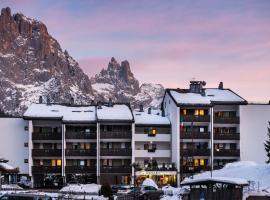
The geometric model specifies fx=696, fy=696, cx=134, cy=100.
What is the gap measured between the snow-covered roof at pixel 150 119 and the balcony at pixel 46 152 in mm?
13170

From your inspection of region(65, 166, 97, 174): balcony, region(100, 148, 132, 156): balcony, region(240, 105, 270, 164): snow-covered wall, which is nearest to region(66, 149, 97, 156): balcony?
region(100, 148, 132, 156): balcony

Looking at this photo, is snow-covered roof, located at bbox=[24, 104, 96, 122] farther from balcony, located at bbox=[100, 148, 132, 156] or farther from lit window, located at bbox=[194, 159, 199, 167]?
lit window, located at bbox=[194, 159, 199, 167]

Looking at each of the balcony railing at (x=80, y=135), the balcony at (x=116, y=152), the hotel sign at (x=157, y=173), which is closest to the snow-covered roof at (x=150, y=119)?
the balcony at (x=116, y=152)

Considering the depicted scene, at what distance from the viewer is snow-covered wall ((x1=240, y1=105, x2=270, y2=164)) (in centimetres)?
11088

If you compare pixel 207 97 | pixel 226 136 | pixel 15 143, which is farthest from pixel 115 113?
pixel 226 136

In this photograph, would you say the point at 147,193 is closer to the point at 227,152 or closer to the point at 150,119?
the point at 227,152

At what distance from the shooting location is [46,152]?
107375mm

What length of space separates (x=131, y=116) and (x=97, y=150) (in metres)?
7.52

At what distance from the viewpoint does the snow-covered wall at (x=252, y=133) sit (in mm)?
110875

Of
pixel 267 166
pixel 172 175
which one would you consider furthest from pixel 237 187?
pixel 172 175

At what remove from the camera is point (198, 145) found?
110m

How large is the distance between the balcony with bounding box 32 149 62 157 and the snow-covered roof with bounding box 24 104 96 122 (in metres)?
5.20

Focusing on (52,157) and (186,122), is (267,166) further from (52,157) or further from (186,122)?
(52,157)

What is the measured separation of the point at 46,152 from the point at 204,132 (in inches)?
978
